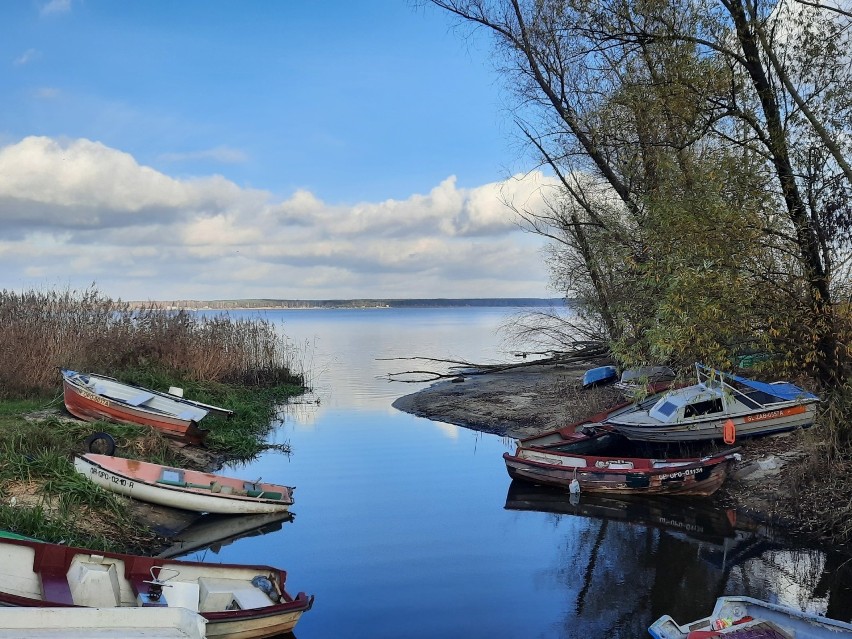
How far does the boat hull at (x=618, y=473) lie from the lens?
14070 millimetres

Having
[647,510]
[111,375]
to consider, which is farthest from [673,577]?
[111,375]

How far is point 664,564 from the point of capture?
11109 mm

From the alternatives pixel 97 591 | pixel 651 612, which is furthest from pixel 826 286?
pixel 97 591

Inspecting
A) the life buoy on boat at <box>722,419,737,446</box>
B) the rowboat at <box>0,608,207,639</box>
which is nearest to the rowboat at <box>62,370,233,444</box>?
the rowboat at <box>0,608,207,639</box>

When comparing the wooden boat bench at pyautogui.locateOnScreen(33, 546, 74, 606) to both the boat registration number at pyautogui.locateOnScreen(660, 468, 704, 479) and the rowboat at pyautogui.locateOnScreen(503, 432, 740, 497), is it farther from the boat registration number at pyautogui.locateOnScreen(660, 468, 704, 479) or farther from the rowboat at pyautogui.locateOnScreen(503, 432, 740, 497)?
the boat registration number at pyautogui.locateOnScreen(660, 468, 704, 479)

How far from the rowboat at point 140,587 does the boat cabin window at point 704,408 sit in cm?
1076

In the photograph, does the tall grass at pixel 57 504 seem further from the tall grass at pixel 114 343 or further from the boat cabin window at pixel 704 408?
the boat cabin window at pixel 704 408

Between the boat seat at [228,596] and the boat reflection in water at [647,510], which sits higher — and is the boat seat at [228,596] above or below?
above

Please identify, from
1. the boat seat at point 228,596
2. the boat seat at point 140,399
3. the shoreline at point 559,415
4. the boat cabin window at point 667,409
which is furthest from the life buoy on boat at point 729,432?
the boat seat at point 140,399

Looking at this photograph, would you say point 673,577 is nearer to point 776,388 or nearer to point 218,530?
point 776,388

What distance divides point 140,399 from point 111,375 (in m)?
4.43

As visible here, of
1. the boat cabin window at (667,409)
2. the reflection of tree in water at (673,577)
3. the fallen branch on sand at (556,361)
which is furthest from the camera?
the fallen branch on sand at (556,361)

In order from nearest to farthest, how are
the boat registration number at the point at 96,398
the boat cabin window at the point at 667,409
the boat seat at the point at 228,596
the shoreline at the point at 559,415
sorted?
the boat seat at the point at 228,596, the shoreline at the point at 559,415, the boat cabin window at the point at 667,409, the boat registration number at the point at 96,398

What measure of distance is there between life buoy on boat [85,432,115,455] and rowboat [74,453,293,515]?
98cm
